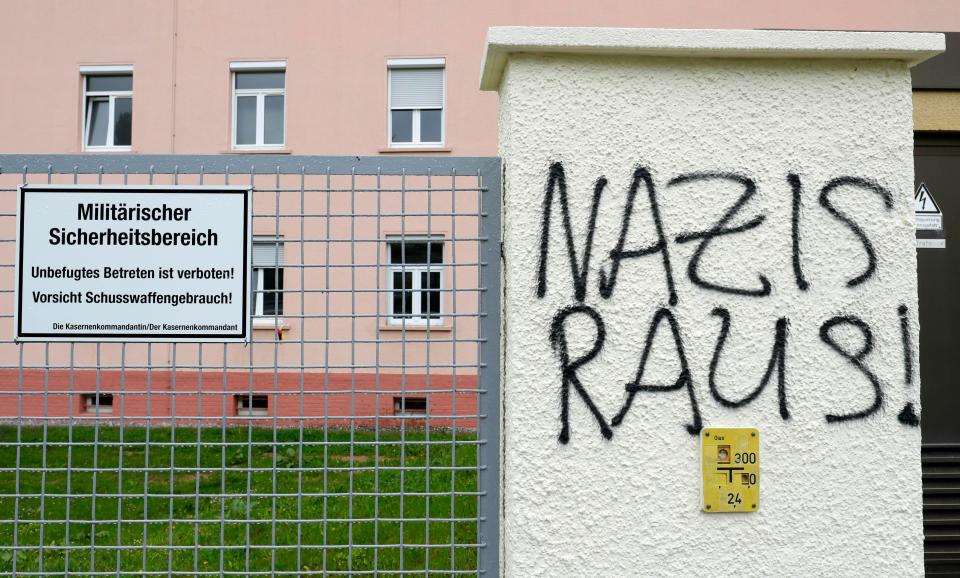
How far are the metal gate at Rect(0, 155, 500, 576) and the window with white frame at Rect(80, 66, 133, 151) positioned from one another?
421cm

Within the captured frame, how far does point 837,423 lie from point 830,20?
37.1 ft

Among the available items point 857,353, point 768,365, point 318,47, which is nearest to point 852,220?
point 857,353

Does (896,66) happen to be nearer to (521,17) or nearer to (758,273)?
(758,273)

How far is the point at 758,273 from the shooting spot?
2803 mm

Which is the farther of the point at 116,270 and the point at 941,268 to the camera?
the point at 941,268

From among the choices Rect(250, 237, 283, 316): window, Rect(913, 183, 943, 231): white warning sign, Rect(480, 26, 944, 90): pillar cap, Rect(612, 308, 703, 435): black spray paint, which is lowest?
Rect(612, 308, 703, 435): black spray paint

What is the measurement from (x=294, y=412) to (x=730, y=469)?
7.00 metres

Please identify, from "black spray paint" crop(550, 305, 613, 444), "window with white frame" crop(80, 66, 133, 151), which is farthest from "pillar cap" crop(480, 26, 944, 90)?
"window with white frame" crop(80, 66, 133, 151)

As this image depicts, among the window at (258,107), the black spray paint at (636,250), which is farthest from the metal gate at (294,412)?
the window at (258,107)

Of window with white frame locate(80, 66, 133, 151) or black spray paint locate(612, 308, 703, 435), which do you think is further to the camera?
window with white frame locate(80, 66, 133, 151)

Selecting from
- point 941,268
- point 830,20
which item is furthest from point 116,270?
point 830,20

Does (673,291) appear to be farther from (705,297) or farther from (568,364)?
(568,364)

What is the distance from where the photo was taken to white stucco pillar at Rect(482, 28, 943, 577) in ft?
9.07

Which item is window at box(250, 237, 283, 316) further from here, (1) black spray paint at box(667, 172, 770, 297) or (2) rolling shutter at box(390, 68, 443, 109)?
(2) rolling shutter at box(390, 68, 443, 109)
